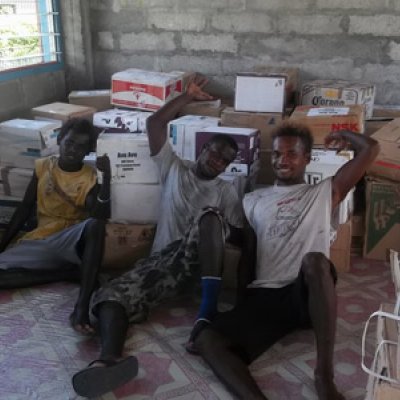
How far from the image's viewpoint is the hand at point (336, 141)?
2348 millimetres

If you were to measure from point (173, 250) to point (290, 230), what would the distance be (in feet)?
1.80

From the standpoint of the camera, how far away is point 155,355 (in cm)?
212

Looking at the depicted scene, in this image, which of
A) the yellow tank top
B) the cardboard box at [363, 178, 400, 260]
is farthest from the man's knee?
the yellow tank top

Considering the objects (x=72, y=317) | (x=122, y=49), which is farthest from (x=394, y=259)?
(x=122, y=49)

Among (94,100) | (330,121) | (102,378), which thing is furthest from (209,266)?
(94,100)

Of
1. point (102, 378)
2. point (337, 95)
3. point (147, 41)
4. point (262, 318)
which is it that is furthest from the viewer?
point (147, 41)

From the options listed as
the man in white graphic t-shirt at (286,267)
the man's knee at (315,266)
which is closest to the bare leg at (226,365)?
the man in white graphic t-shirt at (286,267)

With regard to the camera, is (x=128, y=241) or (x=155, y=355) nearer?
(x=155, y=355)

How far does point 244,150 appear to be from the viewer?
2682 mm

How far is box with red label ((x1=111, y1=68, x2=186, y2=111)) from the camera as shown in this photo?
136 inches

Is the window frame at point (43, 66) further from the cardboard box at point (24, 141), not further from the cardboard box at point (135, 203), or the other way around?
the cardboard box at point (135, 203)

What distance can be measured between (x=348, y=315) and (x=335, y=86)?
150 cm

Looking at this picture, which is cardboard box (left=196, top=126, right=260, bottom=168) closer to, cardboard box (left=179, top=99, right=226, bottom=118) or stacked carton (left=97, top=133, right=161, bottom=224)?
stacked carton (left=97, top=133, right=161, bottom=224)

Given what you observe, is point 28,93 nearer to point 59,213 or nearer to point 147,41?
point 147,41
